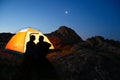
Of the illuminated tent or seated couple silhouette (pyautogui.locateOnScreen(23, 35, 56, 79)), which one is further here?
the illuminated tent

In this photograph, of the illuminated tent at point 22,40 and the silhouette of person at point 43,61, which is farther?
the illuminated tent at point 22,40

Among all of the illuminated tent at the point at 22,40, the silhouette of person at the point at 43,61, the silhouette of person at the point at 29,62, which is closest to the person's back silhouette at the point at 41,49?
the silhouette of person at the point at 43,61

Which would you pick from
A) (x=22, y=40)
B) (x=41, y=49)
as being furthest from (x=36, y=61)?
(x=22, y=40)

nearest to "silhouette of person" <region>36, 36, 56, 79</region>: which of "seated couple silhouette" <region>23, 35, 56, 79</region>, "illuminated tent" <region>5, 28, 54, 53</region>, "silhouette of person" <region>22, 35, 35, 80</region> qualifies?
"seated couple silhouette" <region>23, 35, 56, 79</region>

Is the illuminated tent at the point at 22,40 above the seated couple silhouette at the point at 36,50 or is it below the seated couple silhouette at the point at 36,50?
above

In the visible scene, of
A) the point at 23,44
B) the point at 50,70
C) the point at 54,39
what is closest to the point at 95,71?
the point at 50,70

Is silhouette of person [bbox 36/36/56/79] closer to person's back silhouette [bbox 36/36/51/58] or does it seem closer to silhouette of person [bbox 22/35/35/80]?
person's back silhouette [bbox 36/36/51/58]

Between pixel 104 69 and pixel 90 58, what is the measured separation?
151cm

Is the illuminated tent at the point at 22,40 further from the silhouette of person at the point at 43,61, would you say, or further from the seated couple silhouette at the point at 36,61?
the silhouette of person at the point at 43,61

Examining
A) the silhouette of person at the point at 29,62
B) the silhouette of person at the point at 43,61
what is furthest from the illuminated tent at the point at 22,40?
the silhouette of person at the point at 43,61

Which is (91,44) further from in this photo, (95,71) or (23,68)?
(23,68)

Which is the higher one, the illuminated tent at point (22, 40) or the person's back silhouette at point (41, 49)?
the illuminated tent at point (22, 40)

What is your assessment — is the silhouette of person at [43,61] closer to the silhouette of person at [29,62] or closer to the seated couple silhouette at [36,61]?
the seated couple silhouette at [36,61]

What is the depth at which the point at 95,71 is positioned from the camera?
1082cm
